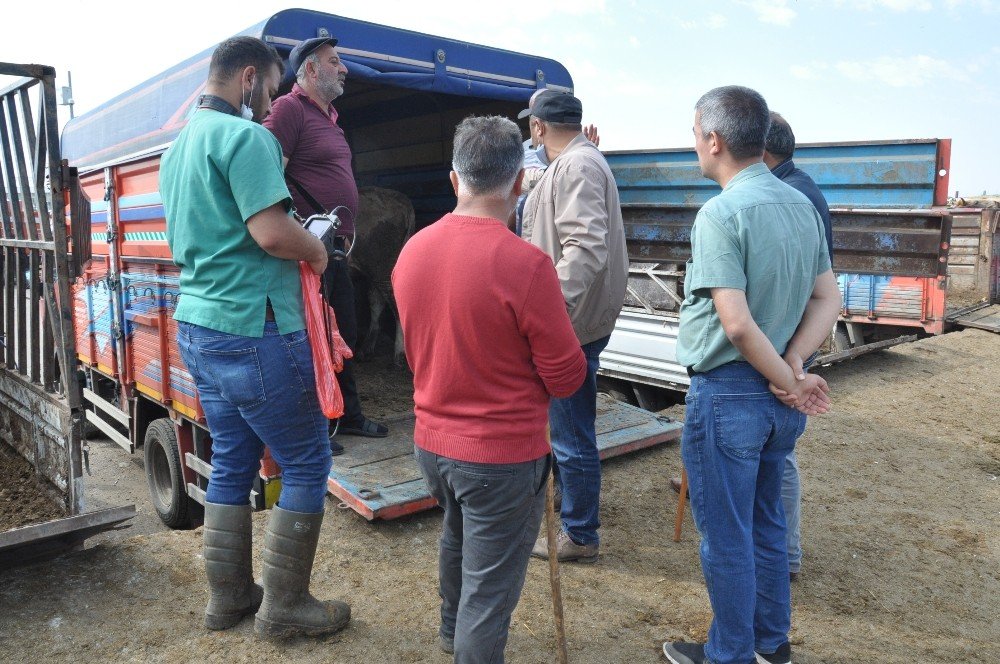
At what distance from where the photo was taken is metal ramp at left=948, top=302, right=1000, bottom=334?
30.3 ft

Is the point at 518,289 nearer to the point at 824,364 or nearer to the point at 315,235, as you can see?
the point at 315,235

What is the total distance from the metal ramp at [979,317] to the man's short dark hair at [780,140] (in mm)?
7934

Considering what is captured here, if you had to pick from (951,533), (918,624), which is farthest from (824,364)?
(918,624)

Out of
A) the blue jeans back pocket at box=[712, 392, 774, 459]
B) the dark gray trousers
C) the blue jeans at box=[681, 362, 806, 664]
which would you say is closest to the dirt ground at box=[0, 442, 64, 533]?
the dark gray trousers

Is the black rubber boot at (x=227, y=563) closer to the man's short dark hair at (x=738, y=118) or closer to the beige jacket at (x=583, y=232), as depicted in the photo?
the beige jacket at (x=583, y=232)

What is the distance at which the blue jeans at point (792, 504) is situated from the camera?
121 inches

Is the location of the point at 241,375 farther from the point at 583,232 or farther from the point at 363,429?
the point at 363,429

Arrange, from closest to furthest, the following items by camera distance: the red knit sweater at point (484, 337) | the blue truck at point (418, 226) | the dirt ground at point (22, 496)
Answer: the red knit sweater at point (484, 337) < the dirt ground at point (22, 496) < the blue truck at point (418, 226)

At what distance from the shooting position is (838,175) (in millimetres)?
8516

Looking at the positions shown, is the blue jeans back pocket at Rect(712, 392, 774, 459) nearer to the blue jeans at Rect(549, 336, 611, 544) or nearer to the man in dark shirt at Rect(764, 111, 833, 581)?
the man in dark shirt at Rect(764, 111, 833, 581)

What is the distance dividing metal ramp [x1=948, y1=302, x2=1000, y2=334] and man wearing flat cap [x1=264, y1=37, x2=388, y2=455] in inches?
330

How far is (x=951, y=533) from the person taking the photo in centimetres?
383

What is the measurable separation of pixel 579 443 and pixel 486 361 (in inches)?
52.3

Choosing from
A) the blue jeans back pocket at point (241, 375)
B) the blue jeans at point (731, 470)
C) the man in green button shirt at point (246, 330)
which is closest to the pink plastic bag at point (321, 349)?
the man in green button shirt at point (246, 330)
